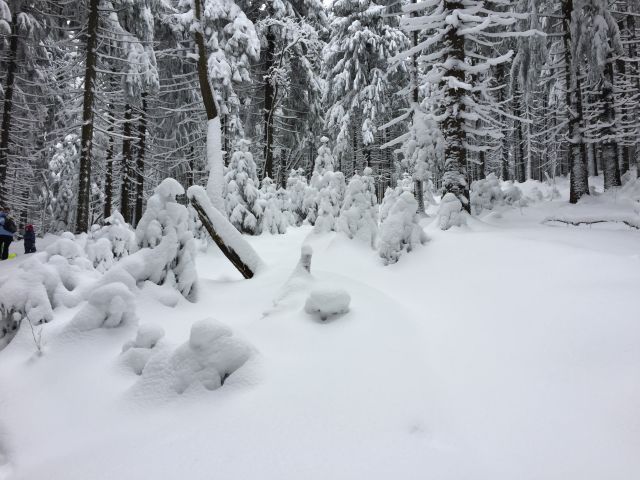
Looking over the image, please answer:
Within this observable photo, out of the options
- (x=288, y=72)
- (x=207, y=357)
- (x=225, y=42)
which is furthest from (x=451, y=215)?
(x=225, y=42)

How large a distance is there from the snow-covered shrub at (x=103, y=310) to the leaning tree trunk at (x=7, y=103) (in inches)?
522

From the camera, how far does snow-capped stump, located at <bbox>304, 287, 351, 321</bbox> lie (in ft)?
12.9

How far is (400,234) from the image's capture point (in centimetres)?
676

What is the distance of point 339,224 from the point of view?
870 centimetres

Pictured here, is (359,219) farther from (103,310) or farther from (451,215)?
(103,310)

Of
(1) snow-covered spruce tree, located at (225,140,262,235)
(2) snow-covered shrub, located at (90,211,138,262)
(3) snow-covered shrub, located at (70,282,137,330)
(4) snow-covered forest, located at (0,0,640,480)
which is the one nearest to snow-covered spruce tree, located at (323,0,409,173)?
(1) snow-covered spruce tree, located at (225,140,262,235)

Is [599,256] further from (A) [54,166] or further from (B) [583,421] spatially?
(A) [54,166]

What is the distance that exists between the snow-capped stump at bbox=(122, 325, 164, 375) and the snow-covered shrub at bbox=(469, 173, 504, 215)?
1082cm

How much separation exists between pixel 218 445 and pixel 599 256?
5022mm

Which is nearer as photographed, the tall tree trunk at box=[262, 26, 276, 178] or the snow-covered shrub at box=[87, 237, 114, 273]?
the snow-covered shrub at box=[87, 237, 114, 273]

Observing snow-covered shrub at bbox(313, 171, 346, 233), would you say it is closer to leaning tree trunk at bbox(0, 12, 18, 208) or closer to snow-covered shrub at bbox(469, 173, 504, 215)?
snow-covered shrub at bbox(469, 173, 504, 215)

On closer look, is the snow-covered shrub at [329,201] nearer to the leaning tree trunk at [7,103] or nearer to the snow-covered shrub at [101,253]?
the snow-covered shrub at [101,253]

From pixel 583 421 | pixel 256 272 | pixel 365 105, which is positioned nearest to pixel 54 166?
pixel 365 105

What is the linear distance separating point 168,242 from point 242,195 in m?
9.50
